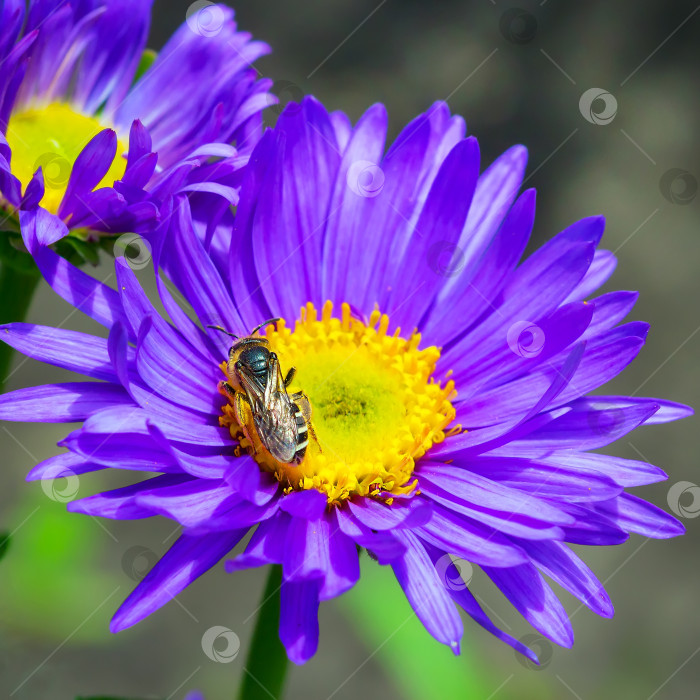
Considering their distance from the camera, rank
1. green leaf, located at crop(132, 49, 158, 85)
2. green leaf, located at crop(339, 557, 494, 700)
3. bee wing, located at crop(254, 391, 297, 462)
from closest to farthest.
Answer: bee wing, located at crop(254, 391, 297, 462), green leaf, located at crop(132, 49, 158, 85), green leaf, located at crop(339, 557, 494, 700)

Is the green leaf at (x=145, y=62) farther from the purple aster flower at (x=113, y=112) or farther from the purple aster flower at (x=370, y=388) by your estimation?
the purple aster flower at (x=370, y=388)

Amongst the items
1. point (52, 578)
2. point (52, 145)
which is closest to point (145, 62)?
point (52, 145)

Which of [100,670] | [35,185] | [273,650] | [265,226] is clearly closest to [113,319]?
[35,185]

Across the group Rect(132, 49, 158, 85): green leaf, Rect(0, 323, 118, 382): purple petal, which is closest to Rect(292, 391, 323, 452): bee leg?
Rect(0, 323, 118, 382): purple petal

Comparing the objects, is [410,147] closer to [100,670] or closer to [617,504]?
[617,504]

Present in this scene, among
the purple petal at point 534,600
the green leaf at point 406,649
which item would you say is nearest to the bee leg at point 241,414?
the purple petal at point 534,600

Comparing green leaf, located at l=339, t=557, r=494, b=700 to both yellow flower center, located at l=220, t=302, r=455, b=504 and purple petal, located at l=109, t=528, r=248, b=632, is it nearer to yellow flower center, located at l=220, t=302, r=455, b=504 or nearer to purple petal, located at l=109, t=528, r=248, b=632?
yellow flower center, located at l=220, t=302, r=455, b=504
